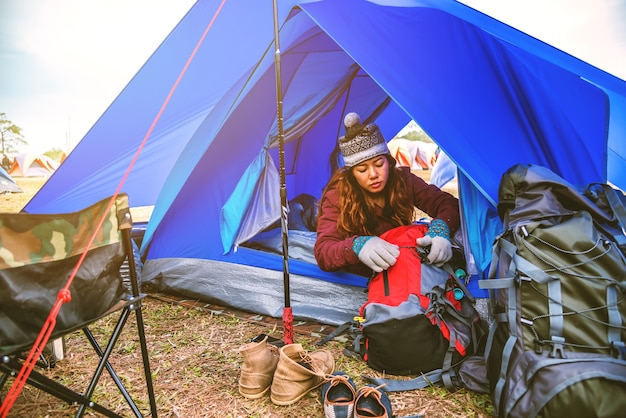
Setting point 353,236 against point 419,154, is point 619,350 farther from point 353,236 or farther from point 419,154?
point 419,154

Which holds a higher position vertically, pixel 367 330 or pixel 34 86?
pixel 34 86

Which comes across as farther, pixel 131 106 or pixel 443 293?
pixel 131 106

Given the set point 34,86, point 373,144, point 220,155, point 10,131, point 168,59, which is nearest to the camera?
point 373,144

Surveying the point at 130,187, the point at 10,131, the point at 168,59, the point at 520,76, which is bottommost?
the point at 130,187

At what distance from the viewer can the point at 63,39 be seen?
81.1 feet

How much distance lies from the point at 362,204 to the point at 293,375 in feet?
3.59

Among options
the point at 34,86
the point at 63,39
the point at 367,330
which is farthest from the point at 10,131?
the point at 367,330

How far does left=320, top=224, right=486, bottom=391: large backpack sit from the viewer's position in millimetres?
1898

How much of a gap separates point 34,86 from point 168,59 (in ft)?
99.4

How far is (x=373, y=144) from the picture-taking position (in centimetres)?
242

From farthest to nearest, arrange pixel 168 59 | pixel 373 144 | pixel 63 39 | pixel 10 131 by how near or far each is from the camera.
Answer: pixel 10 131 → pixel 63 39 → pixel 168 59 → pixel 373 144

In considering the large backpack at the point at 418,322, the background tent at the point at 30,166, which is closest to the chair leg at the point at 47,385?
the large backpack at the point at 418,322

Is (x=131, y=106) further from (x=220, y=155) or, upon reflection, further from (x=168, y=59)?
(x=220, y=155)

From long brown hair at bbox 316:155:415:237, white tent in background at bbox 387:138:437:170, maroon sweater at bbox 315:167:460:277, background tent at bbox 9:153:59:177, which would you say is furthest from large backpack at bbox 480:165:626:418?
background tent at bbox 9:153:59:177
